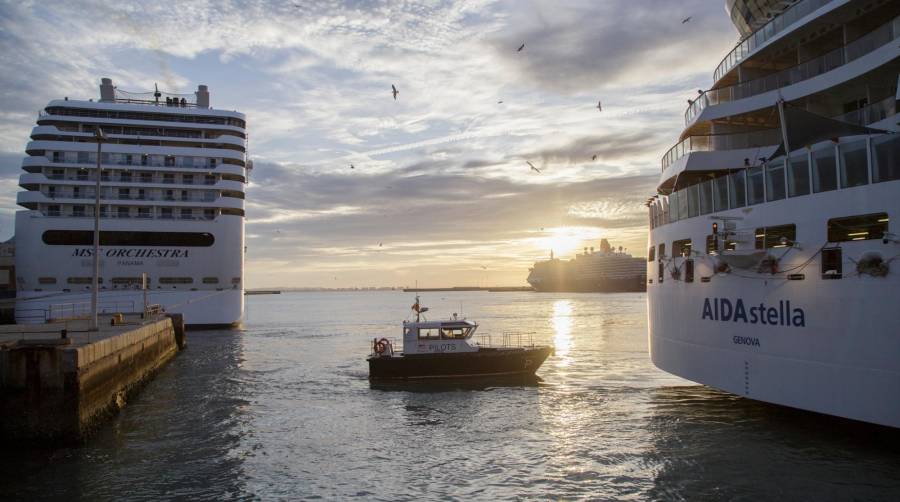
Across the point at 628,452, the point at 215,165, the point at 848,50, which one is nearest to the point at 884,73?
the point at 848,50

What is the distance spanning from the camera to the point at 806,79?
61.8ft

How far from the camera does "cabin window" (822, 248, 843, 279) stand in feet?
46.2

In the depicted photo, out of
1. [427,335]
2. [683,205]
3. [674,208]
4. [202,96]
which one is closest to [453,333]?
[427,335]

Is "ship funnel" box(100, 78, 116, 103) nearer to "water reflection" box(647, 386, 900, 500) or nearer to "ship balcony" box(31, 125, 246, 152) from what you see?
"ship balcony" box(31, 125, 246, 152)

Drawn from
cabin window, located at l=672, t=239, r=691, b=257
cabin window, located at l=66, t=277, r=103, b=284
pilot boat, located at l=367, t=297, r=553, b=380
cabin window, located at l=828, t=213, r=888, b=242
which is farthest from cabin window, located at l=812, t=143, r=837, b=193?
cabin window, located at l=66, t=277, r=103, b=284

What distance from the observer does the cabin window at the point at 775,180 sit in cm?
1595

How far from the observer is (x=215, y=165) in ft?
179

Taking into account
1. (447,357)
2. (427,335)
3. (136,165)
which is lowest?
(447,357)

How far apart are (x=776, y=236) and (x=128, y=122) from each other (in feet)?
179

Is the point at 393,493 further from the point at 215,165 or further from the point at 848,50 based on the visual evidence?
the point at 215,165

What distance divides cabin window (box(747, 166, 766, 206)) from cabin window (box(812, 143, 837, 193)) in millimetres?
1653

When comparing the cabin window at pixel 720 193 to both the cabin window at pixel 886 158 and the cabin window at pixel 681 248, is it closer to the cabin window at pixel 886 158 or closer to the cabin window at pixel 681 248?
the cabin window at pixel 681 248

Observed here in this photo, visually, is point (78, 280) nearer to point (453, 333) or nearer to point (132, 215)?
point (132, 215)

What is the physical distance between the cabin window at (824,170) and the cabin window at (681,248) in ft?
16.2
